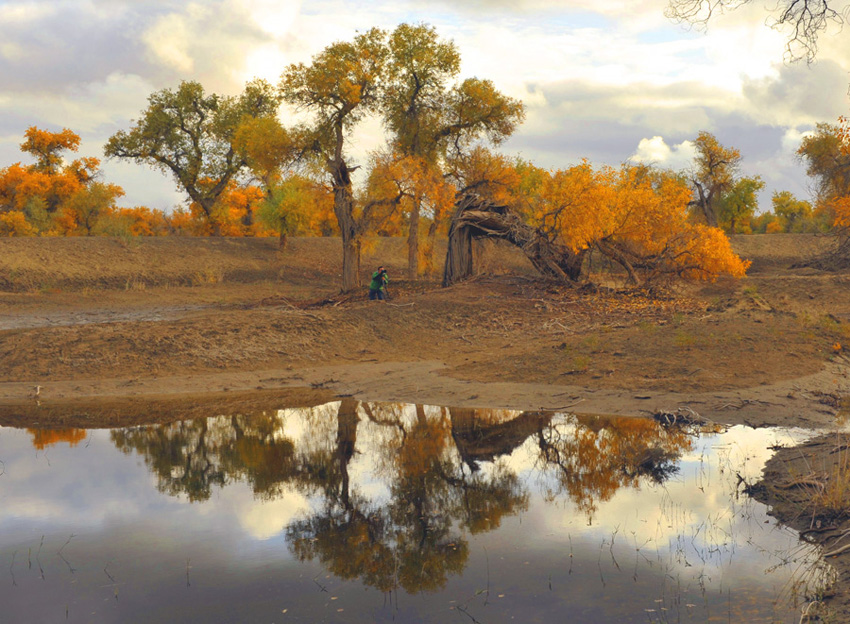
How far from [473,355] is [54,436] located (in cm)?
861

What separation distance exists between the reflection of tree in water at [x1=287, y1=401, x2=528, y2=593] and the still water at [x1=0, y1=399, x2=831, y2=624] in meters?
0.03

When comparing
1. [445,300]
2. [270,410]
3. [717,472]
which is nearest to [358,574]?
[717,472]

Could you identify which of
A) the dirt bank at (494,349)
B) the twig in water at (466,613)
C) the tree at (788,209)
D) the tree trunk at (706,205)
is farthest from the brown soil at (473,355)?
the tree at (788,209)

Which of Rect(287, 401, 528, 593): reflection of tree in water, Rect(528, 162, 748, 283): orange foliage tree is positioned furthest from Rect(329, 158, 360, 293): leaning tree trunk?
Rect(287, 401, 528, 593): reflection of tree in water

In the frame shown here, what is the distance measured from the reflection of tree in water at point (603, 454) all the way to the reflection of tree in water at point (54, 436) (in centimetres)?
661

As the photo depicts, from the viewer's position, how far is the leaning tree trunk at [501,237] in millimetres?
23953

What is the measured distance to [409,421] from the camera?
11.7 metres

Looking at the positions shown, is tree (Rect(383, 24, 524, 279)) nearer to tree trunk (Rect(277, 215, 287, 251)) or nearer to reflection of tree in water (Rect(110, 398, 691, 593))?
tree trunk (Rect(277, 215, 287, 251))

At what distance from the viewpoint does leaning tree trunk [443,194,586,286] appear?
943 inches

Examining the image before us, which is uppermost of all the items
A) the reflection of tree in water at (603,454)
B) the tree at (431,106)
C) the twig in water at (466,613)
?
the tree at (431,106)

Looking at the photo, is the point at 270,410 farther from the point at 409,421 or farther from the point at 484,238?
the point at 484,238

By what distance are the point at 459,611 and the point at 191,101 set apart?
4597cm

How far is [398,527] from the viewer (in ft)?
23.1

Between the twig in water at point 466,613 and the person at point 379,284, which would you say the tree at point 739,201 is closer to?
the person at point 379,284
